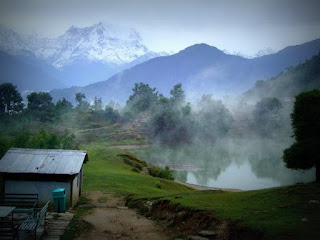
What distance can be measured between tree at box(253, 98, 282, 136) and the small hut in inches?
4373

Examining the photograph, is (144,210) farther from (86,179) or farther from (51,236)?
(86,179)

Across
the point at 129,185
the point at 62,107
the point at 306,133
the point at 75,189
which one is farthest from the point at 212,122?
the point at 75,189

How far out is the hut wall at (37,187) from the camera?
20078mm

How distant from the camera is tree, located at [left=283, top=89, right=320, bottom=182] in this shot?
2075cm

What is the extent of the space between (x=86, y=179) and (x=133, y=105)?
390 ft

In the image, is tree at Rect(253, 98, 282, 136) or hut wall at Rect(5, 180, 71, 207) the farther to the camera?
tree at Rect(253, 98, 282, 136)

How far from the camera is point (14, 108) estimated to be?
118 metres

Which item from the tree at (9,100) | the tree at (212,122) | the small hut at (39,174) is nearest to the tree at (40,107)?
the tree at (9,100)

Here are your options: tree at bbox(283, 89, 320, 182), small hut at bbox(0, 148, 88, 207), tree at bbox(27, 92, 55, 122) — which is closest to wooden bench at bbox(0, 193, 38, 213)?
small hut at bbox(0, 148, 88, 207)

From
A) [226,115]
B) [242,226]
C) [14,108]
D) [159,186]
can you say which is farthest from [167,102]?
[242,226]

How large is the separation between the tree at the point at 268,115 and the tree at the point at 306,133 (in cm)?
10331

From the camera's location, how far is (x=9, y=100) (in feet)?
381

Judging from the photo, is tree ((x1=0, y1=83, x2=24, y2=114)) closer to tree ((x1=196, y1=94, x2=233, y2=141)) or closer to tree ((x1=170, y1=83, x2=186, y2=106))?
tree ((x1=170, y1=83, x2=186, y2=106))

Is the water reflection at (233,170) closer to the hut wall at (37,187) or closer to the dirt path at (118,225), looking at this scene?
the dirt path at (118,225)
